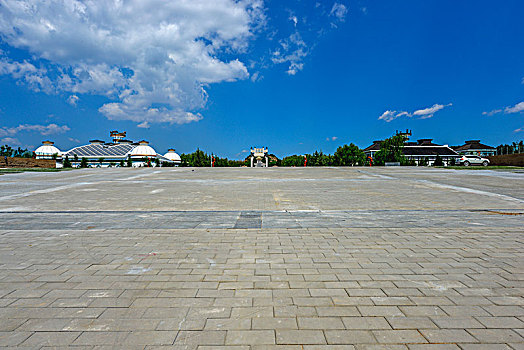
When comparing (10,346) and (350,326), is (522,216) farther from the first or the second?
(10,346)

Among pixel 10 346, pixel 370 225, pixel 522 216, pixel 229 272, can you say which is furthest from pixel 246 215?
pixel 522 216

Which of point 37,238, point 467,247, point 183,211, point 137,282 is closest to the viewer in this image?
point 137,282

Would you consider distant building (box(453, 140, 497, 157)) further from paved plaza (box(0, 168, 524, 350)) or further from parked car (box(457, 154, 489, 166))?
paved plaza (box(0, 168, 524, 350))

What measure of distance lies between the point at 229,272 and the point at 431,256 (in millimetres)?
3217

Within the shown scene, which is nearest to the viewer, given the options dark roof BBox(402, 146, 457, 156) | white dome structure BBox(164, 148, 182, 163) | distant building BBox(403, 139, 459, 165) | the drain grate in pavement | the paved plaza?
the paved plaza

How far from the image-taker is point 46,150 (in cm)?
11662

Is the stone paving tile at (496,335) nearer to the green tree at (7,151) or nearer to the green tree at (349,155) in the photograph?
the green tree at (349,155)

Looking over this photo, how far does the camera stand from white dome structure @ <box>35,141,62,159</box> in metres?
113

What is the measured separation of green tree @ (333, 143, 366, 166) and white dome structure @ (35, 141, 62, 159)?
11340cm

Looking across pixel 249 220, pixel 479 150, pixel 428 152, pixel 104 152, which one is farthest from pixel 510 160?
pixel 104 152

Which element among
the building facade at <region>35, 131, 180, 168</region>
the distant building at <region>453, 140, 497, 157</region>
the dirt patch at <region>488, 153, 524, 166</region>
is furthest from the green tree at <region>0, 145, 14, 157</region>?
the distant building at <region>453, 140, 497, 157</region>

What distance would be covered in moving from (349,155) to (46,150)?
126756mm

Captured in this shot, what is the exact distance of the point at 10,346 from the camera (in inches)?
90.7

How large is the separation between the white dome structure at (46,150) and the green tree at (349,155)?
372 ft
